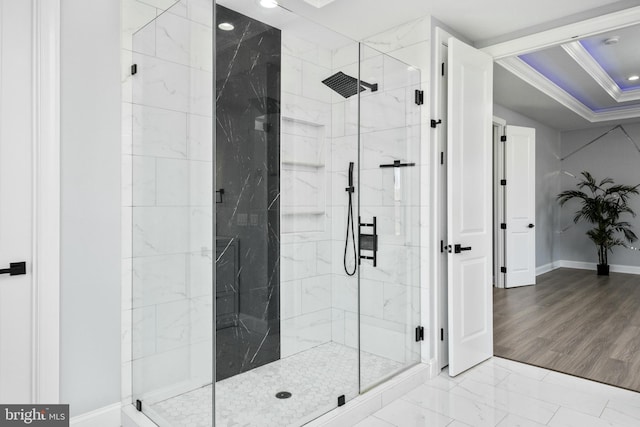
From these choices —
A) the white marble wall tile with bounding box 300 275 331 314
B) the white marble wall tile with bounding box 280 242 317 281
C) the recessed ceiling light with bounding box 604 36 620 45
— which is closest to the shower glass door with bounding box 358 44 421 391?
the white marble wall tile with bounding box 300 275 331 314

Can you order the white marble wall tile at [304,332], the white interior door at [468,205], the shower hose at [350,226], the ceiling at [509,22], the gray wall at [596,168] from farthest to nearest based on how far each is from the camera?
the gray wall at [596,168] < the white interior door at [468,205] < the ceiling at [509,22] < the shower hose at [350,226] < the white marble wall tile at [304,332]

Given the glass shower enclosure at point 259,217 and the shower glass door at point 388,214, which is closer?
the glass shower enclosure at point 259,217

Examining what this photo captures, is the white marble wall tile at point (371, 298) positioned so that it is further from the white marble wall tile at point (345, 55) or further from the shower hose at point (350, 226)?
the white marble wall tile at point (345, 55)

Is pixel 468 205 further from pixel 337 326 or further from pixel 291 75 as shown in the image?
pixel 291 75
